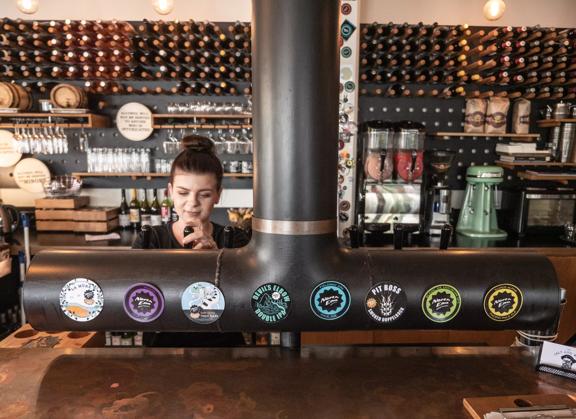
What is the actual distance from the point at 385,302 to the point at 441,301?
0.52ft

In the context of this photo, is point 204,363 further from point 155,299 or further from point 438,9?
point 438,9

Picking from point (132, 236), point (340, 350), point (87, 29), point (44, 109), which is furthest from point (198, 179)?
point (44, 109)

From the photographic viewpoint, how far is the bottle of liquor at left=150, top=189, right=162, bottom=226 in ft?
11.9

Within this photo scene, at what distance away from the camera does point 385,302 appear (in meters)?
1.15

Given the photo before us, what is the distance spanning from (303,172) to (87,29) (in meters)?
3.04

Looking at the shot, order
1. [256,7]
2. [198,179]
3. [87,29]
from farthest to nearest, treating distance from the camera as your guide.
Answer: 1. [87,29]
2. [198,179]
3. [256,7]

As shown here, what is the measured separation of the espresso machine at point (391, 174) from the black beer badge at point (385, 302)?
6.79ft

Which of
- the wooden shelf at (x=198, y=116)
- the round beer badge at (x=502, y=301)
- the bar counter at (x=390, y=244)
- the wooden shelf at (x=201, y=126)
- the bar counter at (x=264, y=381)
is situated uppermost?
the wooden shelf at (x=198, y=116)

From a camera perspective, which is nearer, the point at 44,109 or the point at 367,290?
the point at 367,290

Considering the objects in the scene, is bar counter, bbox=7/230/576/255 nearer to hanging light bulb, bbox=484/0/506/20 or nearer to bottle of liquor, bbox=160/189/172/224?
bottle of liquor, bbox=160/189/172/224

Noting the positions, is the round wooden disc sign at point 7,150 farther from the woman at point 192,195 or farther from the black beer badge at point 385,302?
the black beer badge at point 385,302

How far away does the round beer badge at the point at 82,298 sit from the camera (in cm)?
116

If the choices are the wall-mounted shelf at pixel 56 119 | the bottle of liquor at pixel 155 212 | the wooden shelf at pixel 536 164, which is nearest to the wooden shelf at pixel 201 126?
the wall-mounted shelf at pixel 56 119

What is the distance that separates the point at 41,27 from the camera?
3.38m
